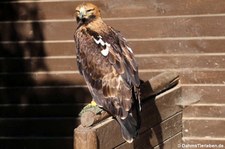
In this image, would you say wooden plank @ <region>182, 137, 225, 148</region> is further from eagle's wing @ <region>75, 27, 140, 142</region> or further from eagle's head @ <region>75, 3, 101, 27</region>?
eagle's head @ <region>75, 3, 101, 27</region>

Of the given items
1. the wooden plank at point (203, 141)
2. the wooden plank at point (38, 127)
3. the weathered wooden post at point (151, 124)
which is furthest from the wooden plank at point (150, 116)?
the wooden plank at point (38, 127)

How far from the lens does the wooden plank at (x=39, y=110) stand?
779 cm

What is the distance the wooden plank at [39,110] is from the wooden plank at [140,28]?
74 centimetres

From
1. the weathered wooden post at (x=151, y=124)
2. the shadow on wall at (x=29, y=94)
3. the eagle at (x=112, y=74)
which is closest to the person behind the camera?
the weathered wooden post at (x=151, y=124)

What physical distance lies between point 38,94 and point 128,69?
1.76m

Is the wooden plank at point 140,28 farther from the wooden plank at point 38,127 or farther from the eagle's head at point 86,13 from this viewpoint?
the wooden plank at point 38,127

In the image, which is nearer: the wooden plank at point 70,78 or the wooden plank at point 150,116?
the wooden plank at point 150,116

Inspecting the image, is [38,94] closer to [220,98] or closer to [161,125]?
[161,125]

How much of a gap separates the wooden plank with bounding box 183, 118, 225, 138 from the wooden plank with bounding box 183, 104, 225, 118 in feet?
0.17

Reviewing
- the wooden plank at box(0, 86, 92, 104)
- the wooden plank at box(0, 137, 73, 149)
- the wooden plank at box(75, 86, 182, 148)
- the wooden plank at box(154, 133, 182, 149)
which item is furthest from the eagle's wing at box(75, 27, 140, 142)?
the wooden plank at box(0, 137, 73, 149)

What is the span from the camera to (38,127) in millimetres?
7902

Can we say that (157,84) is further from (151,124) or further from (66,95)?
(66,95)

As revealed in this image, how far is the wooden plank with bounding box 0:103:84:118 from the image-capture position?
307 inches

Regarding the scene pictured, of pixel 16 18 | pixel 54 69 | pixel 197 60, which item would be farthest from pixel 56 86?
pixel 197 60
